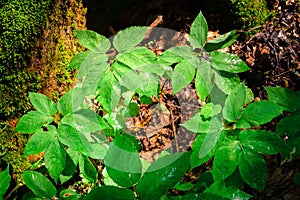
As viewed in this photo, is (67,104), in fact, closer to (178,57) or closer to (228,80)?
(178,57)

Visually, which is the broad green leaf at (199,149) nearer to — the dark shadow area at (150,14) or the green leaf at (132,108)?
the green leaf at (132,108)

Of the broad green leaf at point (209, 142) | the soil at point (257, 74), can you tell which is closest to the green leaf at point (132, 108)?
the soil at point (257, 74)

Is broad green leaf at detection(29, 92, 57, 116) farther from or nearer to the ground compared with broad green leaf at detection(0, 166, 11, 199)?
farther from the ground

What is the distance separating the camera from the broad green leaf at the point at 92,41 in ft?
6.15

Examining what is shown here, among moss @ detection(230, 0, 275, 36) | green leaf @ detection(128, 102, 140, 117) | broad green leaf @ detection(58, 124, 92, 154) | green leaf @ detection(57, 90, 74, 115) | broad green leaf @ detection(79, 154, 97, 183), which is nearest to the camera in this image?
broad green leaf @ detection(58, 124, 92, 154)

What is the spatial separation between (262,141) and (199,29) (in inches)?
27.0

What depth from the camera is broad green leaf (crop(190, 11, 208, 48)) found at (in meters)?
1.91

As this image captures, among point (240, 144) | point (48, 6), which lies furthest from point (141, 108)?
point (240, 144)

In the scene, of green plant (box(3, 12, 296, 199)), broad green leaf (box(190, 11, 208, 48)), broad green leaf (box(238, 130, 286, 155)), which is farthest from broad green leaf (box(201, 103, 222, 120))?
broad green leaf (box(190, 11, 208, 48))

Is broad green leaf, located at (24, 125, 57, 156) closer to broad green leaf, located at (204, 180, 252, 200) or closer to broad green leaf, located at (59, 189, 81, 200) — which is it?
broad green leaf, located at (59, 189, 81, 200)

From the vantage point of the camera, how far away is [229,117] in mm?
1771

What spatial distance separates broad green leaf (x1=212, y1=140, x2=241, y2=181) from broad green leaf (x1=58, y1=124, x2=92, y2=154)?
2.20 ft

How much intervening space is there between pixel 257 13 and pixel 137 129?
1282mm

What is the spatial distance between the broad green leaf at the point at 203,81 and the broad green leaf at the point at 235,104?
156 millimetres
